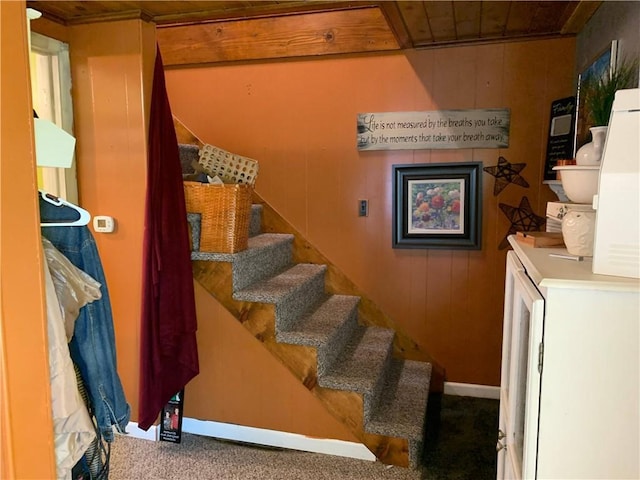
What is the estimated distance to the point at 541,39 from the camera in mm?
2684

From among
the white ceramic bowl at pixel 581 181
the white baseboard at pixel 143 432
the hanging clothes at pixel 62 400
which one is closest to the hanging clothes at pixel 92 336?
the hanging clothes at pixel 62 400

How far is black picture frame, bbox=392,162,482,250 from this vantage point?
2883 millimetres

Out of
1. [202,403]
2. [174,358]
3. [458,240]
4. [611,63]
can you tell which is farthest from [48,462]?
[458,240]

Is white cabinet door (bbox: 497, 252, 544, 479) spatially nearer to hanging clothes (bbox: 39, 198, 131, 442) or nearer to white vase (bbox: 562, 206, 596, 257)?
white vase (bbox: 562, 206, 596, 257)

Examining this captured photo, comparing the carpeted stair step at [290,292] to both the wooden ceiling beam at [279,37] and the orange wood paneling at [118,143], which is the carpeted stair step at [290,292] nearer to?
the orange wood paneling at [118,143]

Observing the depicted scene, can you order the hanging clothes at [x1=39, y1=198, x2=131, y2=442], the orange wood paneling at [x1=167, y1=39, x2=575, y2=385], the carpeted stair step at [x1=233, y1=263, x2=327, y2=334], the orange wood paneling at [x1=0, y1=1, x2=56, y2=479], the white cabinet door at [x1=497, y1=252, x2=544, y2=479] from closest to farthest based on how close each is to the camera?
the orange wood paneling at [x1=0, y1=1, x2=56, y2=479]
the white cabinet door at [x1=497, y1=252, x2=544, y2=479]
the hanging clothes at [x1=39, y1=198, x2=131, y2=442]
the carpeted stair step at [x1=233, y1=263, x2=327, y2=334]
the orange wood paneling at [x1=167, y1=39, x2=575, y2=385]

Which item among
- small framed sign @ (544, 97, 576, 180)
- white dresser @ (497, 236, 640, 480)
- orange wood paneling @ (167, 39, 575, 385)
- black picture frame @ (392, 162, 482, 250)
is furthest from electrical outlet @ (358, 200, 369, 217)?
white dresser @ (497, 236, 640, 480)

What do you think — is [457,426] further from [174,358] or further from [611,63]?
[611,63]

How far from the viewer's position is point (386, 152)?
2.99 metres

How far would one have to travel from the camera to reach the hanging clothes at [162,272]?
2219mm

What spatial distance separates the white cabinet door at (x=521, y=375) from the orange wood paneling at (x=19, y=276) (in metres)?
1.00

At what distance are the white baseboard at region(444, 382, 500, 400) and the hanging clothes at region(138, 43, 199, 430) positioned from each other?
1.74 meters

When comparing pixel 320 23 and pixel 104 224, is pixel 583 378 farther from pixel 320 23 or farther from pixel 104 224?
pixel 320 23

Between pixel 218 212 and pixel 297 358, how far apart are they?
2.77 ft
